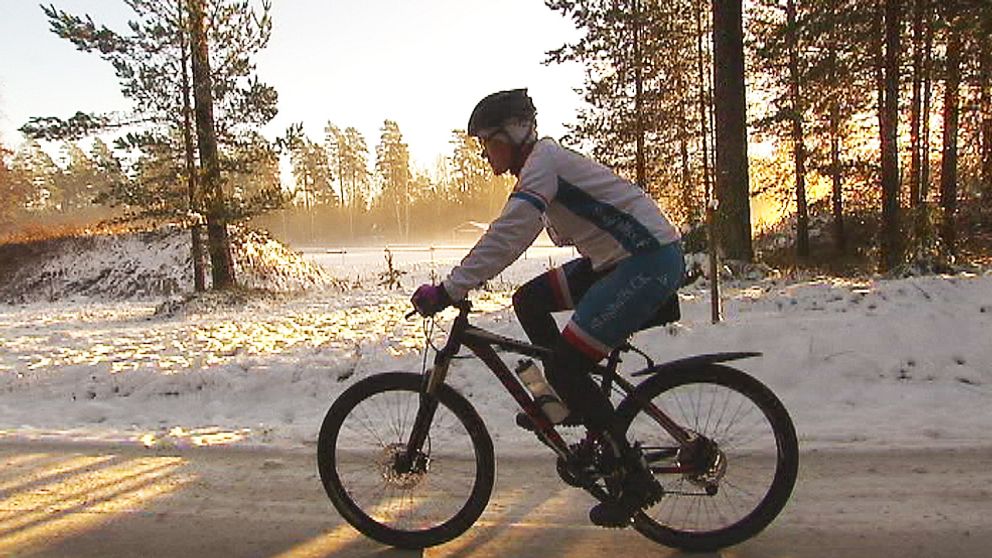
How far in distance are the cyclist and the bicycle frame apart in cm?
15

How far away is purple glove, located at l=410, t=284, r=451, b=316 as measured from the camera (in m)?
3.22

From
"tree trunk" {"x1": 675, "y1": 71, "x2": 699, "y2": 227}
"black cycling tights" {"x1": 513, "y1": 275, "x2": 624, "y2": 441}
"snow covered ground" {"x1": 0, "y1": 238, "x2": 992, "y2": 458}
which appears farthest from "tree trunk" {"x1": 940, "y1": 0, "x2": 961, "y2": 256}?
"black cycling tights" {"x1": 513, "y1": 275, "x2": 624, "y2": 441}

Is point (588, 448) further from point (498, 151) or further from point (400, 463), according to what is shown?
point (498, 151)

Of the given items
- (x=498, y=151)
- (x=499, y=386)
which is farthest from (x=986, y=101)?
(x=498, y=151)

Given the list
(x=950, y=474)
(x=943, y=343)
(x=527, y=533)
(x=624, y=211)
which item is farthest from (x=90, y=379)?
(x=943, y=343)

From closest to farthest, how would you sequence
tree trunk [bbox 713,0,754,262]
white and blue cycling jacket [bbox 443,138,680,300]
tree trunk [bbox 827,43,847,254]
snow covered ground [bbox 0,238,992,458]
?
white and blue cycling jacket [bbox 443,138,680,300], snow covered ground [bbox 0,238,992,458], tree trunk [bbox 713,0,754,262], tree trunk [bbox 827,43,847,254]

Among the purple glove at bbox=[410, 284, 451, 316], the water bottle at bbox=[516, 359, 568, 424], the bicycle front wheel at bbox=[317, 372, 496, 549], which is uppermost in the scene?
the purple glove at bbox=[410, 284, 451, 316]

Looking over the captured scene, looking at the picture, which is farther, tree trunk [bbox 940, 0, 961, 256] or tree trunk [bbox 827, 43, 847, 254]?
tree trunk [bbox 827, 43, 847, 254]

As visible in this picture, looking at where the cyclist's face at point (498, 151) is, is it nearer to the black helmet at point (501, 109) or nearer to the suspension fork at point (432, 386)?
the black helmet at point (501, 109)

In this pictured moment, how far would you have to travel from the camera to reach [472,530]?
12.1ft

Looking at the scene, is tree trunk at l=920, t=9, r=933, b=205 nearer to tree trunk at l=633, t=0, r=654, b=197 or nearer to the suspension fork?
tree trunk at l=633, t=0, r=654, b=197

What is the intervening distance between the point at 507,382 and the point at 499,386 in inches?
129

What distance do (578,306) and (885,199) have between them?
10.2 metres

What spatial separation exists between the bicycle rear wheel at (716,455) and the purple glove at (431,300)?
3.38 ft
